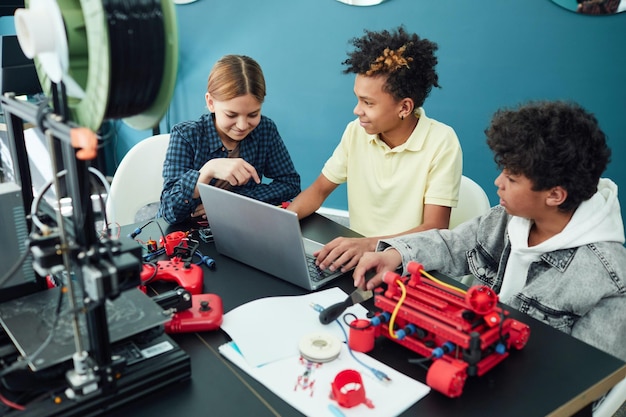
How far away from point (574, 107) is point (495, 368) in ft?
2.07

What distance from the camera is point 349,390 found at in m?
0.85

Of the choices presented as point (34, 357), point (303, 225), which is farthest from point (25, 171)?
point (303, 225)

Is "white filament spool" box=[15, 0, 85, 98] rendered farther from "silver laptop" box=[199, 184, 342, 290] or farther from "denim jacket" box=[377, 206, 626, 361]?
"denim jacket" box=[377, 206, 626, 361]

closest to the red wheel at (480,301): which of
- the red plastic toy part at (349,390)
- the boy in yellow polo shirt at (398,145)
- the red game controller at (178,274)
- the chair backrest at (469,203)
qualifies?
the red plastic toy part at (349,390)

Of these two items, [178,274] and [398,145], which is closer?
[178,274]

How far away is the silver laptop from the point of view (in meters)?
1.17

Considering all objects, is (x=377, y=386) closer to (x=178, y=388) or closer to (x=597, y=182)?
(x=178, y=388)

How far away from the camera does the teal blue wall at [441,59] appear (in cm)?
229

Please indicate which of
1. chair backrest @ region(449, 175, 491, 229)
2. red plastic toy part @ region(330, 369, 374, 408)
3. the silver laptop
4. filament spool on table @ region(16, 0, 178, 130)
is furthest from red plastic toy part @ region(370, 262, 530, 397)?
chair backrest @ region(449, 175, 491, 229)

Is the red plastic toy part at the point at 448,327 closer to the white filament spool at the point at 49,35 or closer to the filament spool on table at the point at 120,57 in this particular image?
the filament spool on table at the point at 120,57

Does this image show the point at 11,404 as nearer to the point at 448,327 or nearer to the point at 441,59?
the point at 448,327

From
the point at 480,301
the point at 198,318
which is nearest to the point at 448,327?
the point at 480,301

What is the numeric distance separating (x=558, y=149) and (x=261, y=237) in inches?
26.4

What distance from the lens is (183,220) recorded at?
1.62 meters
